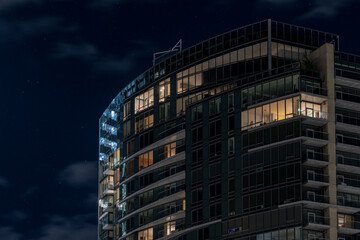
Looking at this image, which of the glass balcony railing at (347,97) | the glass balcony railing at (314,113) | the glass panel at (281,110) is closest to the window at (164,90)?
the glass panel at (281,110)

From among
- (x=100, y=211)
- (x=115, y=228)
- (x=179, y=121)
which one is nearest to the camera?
(x=179, y=121)

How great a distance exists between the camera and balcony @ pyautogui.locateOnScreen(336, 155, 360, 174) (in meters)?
124

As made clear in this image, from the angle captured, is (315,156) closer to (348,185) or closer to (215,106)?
(348,185)

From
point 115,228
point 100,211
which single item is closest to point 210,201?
point 115,228

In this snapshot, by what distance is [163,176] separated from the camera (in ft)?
481

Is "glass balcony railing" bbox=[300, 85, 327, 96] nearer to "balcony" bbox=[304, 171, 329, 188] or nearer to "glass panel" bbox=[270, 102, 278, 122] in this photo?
"glass panel" bbox=[270, 102, 278, 122]

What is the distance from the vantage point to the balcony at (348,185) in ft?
403

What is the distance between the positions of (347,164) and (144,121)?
42.5 metres

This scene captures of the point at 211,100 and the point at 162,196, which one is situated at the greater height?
the point at 211,100

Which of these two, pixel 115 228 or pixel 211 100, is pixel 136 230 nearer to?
pixel 115 228

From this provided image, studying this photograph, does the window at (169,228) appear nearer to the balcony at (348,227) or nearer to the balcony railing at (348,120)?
the balcony at (348,227)

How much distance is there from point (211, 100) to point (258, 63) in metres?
9.81

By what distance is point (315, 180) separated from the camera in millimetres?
121188

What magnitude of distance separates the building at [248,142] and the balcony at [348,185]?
0.16 meters
